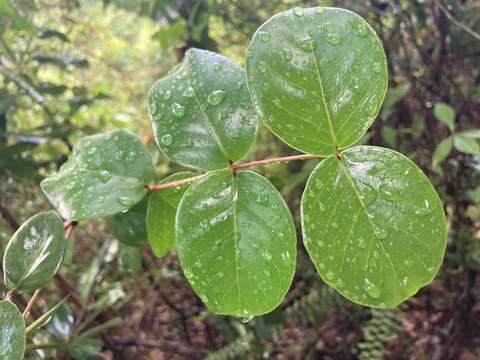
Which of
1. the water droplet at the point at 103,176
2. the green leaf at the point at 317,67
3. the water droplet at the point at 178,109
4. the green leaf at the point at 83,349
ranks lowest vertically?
the green leaf at the point at 83,349

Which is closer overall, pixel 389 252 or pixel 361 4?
pixel 389 252

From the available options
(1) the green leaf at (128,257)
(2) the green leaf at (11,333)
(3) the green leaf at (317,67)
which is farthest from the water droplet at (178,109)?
(1) the green leaf at (128,257)

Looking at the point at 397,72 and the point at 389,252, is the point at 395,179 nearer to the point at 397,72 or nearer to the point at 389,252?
the point at 389,252

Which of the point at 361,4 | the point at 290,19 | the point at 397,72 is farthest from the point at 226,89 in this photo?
the point at 397,72

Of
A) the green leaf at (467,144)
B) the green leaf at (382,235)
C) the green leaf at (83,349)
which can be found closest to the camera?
the green leaf at (382,235)

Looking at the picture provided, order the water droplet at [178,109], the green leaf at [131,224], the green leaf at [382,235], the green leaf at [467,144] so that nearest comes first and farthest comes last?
the green leaf at [382,235] → the water droplet at [178,109] → the green leaf at [131,224] → the green leaf at [467,144]

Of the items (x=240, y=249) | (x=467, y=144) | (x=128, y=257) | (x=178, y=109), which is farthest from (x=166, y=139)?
(x=467, y=144)

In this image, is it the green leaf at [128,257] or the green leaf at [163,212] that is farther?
the green leaf at [128,257]

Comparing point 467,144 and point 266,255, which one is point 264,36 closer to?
point 266,255

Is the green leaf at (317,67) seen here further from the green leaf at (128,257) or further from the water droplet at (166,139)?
the green leaf at (128,257)
